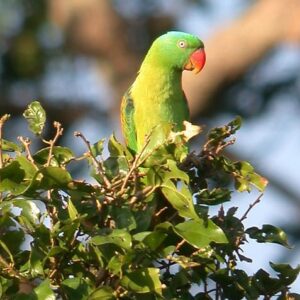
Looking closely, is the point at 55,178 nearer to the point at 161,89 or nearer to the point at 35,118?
the point at 35,118

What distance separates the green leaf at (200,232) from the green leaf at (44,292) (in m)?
0.37

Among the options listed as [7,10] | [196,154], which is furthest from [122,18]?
[196,154]

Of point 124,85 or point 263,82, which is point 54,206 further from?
point 124,85

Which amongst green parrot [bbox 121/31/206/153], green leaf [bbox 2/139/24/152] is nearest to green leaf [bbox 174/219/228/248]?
green leaf [bbox 2/139/24/152]

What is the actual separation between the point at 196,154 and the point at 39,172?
560 mm

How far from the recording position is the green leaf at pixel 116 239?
290 centimetres

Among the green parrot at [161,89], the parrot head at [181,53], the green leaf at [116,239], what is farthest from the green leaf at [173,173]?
the parrot head at [181,53]

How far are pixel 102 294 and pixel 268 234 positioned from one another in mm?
631

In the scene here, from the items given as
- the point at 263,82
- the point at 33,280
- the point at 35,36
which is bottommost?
the point at 35,36

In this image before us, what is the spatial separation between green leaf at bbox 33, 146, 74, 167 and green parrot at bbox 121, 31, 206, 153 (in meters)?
1.68

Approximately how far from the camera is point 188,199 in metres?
3.05

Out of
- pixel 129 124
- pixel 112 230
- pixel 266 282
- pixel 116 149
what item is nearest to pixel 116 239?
pixel 112 230

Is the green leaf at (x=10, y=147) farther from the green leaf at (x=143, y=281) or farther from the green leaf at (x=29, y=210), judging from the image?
the green leaf at (x=143, y=281)

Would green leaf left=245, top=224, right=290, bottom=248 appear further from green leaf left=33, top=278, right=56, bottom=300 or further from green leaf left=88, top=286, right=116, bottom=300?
green leaf left=33, top=278, right=56, bottom=300
